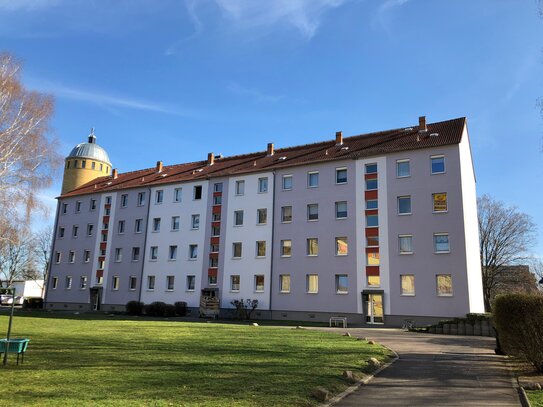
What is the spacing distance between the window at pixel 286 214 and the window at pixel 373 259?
27.5ft

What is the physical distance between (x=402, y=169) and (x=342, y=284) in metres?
10.5

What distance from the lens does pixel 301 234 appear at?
132ft

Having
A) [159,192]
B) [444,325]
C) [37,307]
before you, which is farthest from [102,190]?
[444,325]

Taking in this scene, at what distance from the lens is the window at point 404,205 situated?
35.7 m

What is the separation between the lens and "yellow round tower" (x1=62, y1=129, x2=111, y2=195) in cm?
6412

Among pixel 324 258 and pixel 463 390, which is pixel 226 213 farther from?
pixel 463 390

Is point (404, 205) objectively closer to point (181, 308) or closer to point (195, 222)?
point (195, 222)

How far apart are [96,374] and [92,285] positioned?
153 ft

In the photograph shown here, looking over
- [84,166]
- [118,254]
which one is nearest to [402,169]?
[118,254]

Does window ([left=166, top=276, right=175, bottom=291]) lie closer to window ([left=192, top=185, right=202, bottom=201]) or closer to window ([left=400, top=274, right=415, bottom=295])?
window ([left=192, top=185, right=202, bottom=201])

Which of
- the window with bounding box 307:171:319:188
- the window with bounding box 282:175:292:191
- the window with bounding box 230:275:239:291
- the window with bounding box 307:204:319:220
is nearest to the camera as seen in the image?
the window with bounding box 307:204:319:220

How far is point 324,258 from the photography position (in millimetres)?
38344

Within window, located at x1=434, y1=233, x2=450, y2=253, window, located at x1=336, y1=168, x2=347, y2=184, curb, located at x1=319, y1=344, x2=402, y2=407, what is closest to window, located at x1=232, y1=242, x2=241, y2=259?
window, located at x1=336, y1=168, x2=347, y2=184

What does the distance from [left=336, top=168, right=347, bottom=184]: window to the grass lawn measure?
25549 mm
